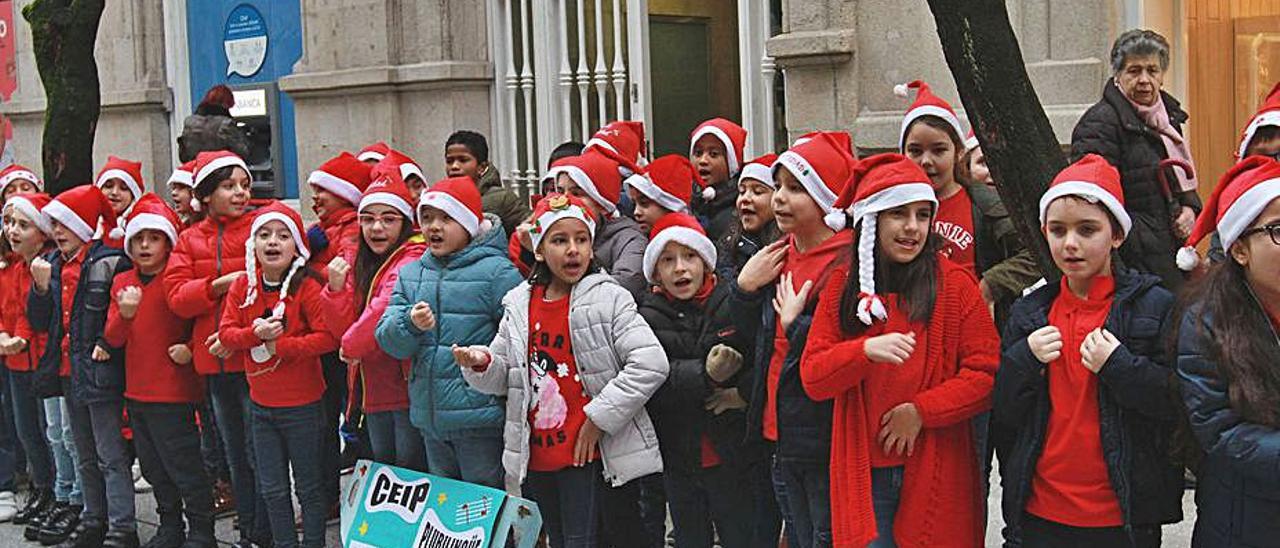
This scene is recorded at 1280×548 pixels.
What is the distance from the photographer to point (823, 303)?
4.61 meters

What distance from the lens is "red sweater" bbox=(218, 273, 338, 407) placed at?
638 cm

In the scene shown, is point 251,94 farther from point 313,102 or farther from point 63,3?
point 63,3

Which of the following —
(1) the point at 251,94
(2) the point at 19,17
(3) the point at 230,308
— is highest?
(2) the point at 19,17

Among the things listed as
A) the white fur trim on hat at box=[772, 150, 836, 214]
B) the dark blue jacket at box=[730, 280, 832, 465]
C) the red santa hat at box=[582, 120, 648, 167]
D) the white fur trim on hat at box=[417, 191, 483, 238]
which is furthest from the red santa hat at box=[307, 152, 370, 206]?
the dark blue jacket at box=[730, 280, 832, 465]

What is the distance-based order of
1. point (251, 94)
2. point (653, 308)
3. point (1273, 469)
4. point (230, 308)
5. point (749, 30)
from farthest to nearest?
point (251, 94) → point (749, 30) → point (230, 308) → point (653, 308) → point (1273, 469)

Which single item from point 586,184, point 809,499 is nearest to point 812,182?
point 809,499

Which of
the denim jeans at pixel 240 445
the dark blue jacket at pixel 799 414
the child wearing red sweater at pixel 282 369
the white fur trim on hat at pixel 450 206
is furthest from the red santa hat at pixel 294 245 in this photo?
the dark blue jacket at pixel 799 414

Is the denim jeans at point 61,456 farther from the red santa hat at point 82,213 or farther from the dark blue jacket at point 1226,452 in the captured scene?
the dark blue jacket at point 1226,452

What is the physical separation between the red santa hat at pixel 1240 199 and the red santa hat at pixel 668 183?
8.07 ft

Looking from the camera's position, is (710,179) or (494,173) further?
(494,173)

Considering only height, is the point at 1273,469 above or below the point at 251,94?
below

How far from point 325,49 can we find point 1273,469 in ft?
31.3

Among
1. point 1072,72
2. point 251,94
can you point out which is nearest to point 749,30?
point 1072,72

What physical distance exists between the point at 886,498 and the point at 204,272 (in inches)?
143
